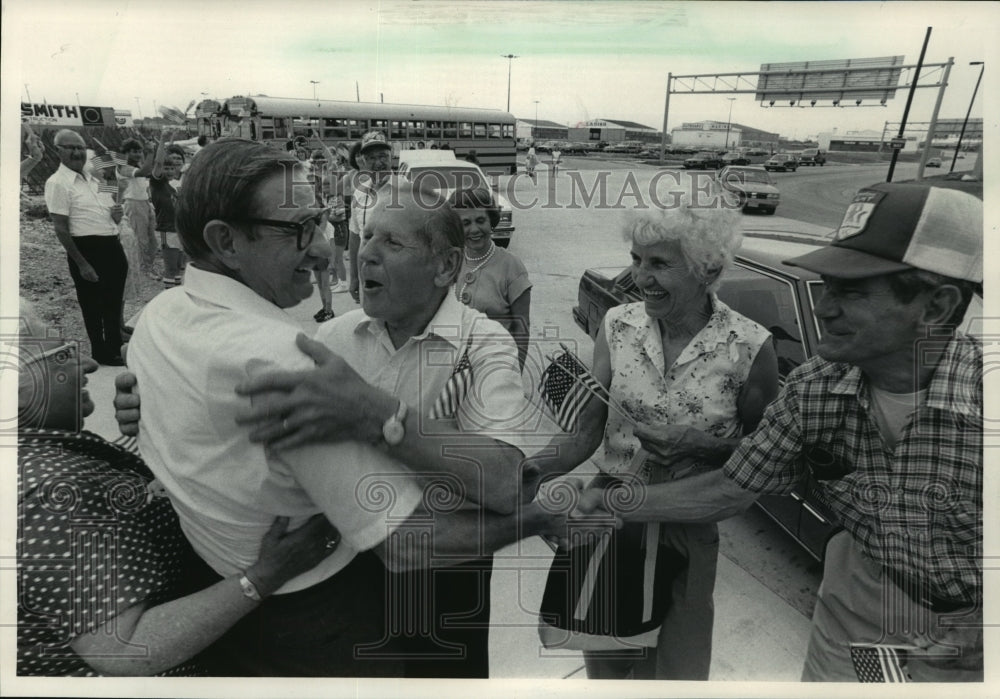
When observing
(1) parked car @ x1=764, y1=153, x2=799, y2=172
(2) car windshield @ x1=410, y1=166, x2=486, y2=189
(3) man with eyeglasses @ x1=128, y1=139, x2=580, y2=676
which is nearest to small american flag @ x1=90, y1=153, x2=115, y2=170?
(3) man with eyeglasses @ x1=128, y1=139, x2=580, y2=676

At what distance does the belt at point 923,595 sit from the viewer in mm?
1702

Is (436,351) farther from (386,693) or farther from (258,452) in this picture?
(386,693)

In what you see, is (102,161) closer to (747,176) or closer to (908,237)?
(747,176)

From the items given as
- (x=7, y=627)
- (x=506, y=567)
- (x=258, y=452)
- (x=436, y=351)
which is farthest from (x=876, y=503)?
(x=7, y=627)

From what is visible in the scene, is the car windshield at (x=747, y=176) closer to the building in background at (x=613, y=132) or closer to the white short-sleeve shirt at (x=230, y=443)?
the building in background at (x=613, y=132)

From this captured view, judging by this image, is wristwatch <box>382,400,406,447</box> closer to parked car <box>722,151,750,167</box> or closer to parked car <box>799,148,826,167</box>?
parked car <box>722,151,750,167</box>

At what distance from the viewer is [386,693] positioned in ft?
6.91

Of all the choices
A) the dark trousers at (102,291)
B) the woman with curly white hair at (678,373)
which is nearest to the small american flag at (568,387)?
the woman with curly white hair at (678,373)

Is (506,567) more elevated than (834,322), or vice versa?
(834,322)

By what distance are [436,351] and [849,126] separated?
1453mm

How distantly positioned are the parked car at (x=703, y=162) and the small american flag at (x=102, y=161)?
1.74 m

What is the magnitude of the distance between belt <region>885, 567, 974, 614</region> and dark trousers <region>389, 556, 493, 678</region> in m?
1.14

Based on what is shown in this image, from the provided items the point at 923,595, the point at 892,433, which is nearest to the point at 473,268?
A: the point at 892,433

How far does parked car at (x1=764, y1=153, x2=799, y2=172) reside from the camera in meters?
1.94
